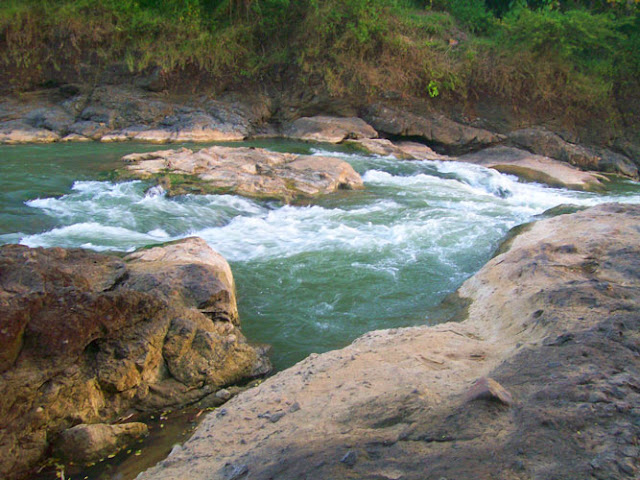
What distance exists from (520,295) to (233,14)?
15.3 metres

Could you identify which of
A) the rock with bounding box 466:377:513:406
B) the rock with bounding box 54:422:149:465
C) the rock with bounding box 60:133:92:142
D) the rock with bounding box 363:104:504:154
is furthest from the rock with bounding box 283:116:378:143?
the rock with bounding box 466:377:513:406

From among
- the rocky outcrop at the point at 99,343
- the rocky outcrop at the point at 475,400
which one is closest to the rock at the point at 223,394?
the rocky outcrop at the point at 99,343

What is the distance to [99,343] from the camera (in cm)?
349

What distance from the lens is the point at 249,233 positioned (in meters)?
7.27

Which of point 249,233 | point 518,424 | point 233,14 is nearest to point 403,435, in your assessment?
point 518,424

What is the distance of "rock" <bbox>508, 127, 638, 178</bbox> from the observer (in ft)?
47.6

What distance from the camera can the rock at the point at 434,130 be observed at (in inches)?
572

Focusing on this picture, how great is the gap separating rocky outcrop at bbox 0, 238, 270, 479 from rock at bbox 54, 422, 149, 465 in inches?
4.4

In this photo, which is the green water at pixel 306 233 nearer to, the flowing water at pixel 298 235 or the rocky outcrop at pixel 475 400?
the flowing water at pixel 298 235

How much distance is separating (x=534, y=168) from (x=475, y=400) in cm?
1140

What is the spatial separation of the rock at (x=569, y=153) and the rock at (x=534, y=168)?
0.75 meters

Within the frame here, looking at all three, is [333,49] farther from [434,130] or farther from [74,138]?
[74,138]

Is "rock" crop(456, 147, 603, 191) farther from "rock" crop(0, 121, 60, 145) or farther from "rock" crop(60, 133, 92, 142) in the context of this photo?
"rock" crop(0, 121, 60, 145)

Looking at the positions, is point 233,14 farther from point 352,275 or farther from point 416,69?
point 352,275
